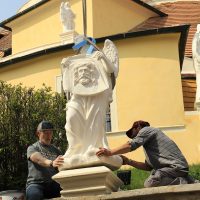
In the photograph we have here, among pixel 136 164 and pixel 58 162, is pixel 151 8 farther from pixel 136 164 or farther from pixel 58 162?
pixel 58 162

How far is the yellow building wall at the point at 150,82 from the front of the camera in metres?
18.1

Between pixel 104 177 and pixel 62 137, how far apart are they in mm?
6090

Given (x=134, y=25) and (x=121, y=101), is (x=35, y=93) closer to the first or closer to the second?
(x=121, y=101)

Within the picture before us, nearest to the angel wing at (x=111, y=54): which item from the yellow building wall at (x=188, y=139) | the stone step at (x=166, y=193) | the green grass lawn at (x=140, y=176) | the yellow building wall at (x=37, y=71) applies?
the stone step at (x=166, y=193)

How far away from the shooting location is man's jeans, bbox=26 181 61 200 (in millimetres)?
6250

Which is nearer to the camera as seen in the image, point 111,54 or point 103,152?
point 103,152

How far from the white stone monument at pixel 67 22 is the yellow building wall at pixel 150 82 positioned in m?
2.36

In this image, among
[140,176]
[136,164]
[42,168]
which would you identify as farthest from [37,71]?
[136,164]

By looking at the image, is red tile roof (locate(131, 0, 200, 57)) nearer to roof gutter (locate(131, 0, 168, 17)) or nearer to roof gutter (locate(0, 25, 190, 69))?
roof gutter (locate(131, 0, 168, 17))

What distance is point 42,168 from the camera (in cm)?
654

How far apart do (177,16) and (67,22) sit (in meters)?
5.95

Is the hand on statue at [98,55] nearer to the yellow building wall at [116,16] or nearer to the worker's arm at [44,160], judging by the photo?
the worker's arm at [44,160]

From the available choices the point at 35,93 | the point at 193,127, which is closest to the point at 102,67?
the point at 35,93

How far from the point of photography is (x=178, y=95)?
1819 centimetres
